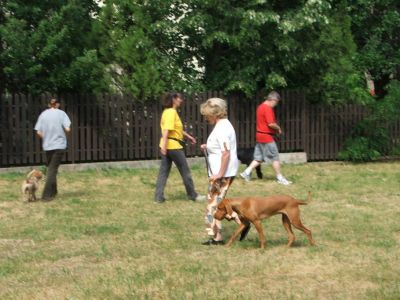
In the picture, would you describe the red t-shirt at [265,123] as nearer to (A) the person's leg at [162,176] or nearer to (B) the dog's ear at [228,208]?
(A) the person's leg at [162,176]

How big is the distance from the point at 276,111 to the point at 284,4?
264 centimetres

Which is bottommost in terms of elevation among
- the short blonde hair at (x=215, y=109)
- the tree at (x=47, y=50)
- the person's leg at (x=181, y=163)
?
the person's leg at (x=181, y=163)

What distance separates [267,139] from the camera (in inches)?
547

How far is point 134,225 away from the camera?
30.9ft

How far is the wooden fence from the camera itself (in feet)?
50.8

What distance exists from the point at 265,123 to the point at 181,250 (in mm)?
6294

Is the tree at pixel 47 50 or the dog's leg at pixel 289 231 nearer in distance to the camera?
the dog's leg at pixel 289 231

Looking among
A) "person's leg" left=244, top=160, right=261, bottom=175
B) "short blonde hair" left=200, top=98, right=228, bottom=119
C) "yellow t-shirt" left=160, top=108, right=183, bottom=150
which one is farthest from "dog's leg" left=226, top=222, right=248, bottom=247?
"person's leg" left=244, top=160, right=261, bottom=175

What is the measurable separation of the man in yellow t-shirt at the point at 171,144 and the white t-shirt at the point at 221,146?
2.74 metres

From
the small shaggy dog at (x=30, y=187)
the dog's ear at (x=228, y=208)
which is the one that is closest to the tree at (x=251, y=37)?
the small shaggy dog at (x=30, y=187)

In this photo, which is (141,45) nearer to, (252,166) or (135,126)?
(135,126)

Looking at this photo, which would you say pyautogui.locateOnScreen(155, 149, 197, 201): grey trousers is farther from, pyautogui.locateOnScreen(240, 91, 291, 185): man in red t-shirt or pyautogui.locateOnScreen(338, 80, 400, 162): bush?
pyautogui.locateOnScreen(338, 80, 400, 162): bush

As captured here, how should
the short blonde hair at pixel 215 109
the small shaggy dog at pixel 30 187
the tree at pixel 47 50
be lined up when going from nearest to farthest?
1. the short blonde hair at pixel 215 109
2. the small shaggy dog at pixel 30 187
3. the tree at pixel 47 50

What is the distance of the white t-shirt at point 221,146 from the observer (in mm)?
8164
